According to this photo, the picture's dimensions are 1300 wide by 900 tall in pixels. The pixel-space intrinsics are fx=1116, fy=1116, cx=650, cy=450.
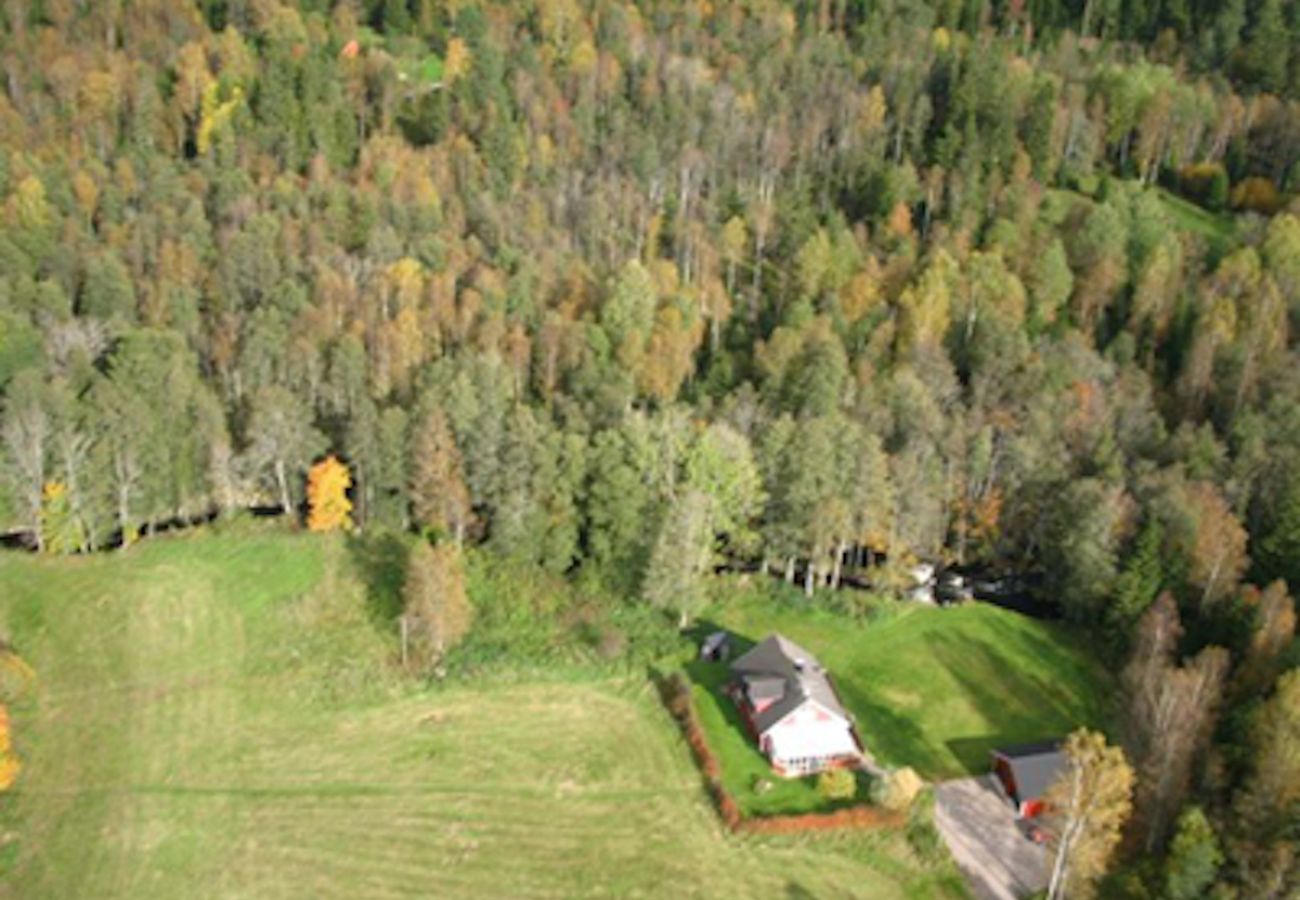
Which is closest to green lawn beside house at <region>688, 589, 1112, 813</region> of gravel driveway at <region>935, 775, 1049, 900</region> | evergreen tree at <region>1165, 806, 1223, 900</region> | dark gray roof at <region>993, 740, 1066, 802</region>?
gravel driveway at <region>935, 775, 1049, 900</region>

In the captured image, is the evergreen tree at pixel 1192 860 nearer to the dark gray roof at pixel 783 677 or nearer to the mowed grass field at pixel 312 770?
the mowed grass field at pixel 312 770

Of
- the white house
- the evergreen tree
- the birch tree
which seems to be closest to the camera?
the evergreen tree

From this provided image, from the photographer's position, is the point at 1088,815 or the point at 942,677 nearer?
the point at 1088,815

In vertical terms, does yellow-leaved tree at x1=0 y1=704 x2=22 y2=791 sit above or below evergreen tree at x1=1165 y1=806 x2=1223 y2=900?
below

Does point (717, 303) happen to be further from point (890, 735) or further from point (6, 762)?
point (6, 762)

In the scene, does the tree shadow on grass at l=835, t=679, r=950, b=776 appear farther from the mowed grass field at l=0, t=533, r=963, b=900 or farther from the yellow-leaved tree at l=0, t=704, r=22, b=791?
the yellow-leaved tree at l=0, t=704, r=22, b=791

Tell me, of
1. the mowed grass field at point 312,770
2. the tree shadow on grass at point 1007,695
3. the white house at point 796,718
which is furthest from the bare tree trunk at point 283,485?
the tree shadow on grass at point 1007,695

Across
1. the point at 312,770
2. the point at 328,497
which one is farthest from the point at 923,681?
the point at 328,497
